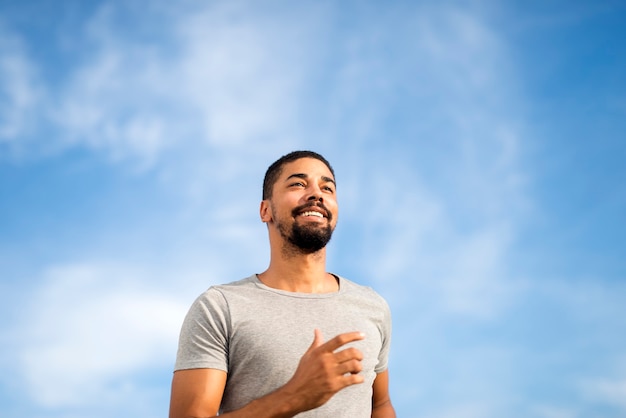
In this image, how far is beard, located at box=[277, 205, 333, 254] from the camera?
591cm

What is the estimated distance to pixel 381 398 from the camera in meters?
6.41

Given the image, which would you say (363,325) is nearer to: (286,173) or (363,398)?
(363,398)

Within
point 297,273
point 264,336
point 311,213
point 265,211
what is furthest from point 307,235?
point 264,336

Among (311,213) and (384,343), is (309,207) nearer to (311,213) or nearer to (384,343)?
(311,213)

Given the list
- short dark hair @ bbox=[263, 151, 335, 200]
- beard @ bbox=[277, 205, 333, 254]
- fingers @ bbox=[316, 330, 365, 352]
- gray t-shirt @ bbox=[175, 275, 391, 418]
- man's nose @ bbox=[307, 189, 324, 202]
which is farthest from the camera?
short dark hair @ bbox=[263, 151, 335, 200]

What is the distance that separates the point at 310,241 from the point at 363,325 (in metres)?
0.93

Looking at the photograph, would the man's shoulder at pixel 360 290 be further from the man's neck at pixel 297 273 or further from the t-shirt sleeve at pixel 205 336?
the t-shirt sleeve at pixel 205 336

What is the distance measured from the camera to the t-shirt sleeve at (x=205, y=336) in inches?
206

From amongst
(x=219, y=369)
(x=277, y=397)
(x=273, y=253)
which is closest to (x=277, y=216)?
(x=273, y=253)

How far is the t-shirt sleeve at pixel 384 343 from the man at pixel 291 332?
0.04 feet

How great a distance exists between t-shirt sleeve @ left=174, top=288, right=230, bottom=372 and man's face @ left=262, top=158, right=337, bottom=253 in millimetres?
954

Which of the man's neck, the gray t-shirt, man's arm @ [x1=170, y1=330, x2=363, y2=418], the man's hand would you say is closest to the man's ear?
the man's neck

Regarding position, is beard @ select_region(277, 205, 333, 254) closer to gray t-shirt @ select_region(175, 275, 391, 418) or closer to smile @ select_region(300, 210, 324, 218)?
smile @ select_region(300, 210, 324, 218)

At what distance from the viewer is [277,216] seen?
6133 millimetres
